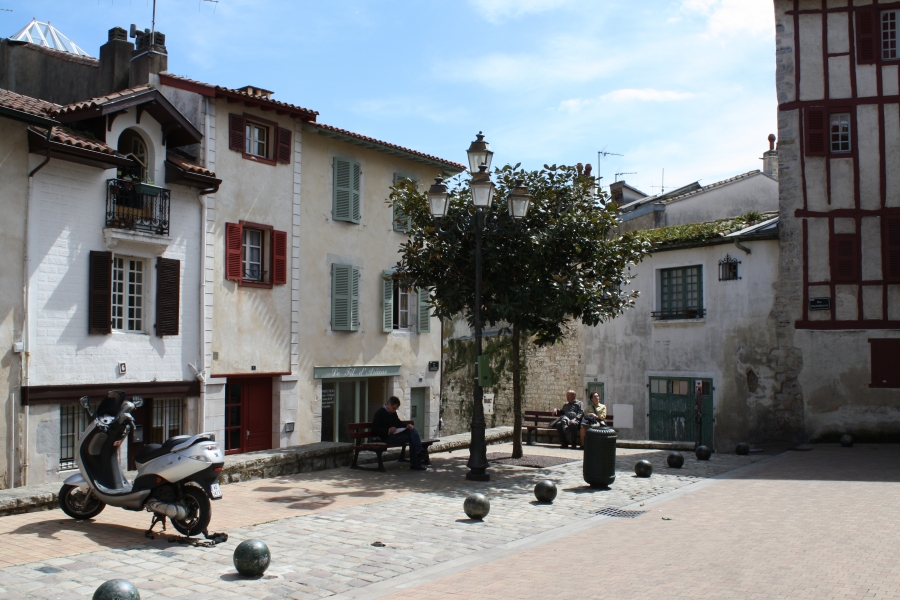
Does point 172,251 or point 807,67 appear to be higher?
point 807,67

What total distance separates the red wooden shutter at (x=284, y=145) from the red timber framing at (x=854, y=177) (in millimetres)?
12750

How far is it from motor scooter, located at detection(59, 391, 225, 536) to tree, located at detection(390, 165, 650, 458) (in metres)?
6.75

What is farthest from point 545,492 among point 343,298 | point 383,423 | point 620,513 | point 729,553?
point 343,298

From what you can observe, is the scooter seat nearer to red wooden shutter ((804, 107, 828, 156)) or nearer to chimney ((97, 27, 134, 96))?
chimney ((97, 27, 134, 96))

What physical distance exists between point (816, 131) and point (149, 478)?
18.6 m

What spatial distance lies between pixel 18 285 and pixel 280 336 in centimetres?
620

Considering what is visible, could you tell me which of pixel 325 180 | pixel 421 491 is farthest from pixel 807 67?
pixel 421 491

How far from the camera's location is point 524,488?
12477 millimetres

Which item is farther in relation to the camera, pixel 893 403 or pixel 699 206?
pixel 699 206

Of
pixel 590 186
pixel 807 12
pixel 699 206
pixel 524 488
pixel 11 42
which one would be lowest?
pixel 524 488

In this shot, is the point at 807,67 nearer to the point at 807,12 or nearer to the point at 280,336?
the point at 807,12

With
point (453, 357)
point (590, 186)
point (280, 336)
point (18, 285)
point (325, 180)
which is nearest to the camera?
point (18, 285)

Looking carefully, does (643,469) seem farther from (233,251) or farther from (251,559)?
(233,251)

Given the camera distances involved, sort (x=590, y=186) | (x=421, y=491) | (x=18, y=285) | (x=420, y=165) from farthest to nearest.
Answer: (x=420, y=165) → (x=590, y=186) → (x=18, y=285) → (x=421, y=491)
